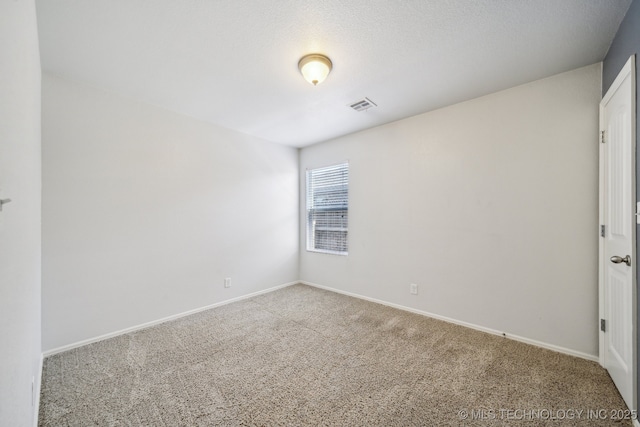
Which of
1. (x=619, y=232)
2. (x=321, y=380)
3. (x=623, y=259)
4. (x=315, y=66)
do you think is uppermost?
(x=315, y=66)

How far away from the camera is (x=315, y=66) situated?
2.05m

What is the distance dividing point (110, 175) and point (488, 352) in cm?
405

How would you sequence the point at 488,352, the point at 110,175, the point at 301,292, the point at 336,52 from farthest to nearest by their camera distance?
the point at 301,292 → the point at 110,175 → the point at 488,352 → the point at 336,52

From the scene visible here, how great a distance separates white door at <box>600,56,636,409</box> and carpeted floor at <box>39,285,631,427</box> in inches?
9.0

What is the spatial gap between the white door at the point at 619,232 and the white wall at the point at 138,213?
375 cm

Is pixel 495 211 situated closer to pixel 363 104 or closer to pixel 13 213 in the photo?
pixel 363 104

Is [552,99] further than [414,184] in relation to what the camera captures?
No

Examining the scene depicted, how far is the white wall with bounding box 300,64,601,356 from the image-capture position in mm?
2195

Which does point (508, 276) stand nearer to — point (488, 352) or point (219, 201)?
point (488, 352)

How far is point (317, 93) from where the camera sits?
266 cm

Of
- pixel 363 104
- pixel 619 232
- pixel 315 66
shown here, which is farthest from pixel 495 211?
pixel 315 66

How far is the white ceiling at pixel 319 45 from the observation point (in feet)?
5.28

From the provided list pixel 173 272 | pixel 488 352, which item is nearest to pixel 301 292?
pixel 173 272

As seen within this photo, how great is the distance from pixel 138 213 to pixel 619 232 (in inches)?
167
